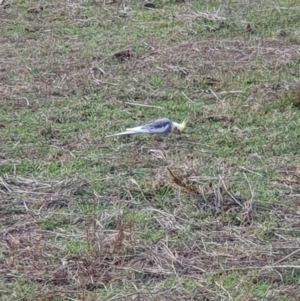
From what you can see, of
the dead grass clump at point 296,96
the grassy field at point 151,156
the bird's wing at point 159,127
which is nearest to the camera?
the grassy field at point 151,156

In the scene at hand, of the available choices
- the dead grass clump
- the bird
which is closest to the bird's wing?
the bird

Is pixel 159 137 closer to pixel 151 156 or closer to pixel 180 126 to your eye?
pixel 180 126

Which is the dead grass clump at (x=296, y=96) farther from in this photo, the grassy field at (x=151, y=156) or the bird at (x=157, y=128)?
the bird at (x=157, y=128)

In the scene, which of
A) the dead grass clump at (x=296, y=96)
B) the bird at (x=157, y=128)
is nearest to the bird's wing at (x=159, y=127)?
the bird at (x=157, y=128)

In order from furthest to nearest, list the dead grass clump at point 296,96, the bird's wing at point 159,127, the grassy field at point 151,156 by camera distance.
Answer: the dead grass clump at point 296,96
the bird's wing at point 159,127
the grassy field at point 151,156

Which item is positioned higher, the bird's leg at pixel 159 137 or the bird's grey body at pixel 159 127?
the bird's grey body at pixel 159 127

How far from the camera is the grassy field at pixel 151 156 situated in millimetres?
3525

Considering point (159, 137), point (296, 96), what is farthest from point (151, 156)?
point (296, 96)

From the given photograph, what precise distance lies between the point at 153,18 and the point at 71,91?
1900 mm

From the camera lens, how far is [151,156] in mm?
4648

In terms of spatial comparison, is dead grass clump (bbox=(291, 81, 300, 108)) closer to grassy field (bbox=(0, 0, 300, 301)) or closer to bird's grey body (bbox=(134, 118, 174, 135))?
grassy field (bbox=(0, 0, 300, 301))

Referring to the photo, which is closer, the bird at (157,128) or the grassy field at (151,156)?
the grassy field at (151,156)

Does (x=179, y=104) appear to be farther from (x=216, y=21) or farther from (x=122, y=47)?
(x=216, y=21)

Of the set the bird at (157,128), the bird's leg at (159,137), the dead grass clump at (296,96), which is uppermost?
the bird at (157,128)
